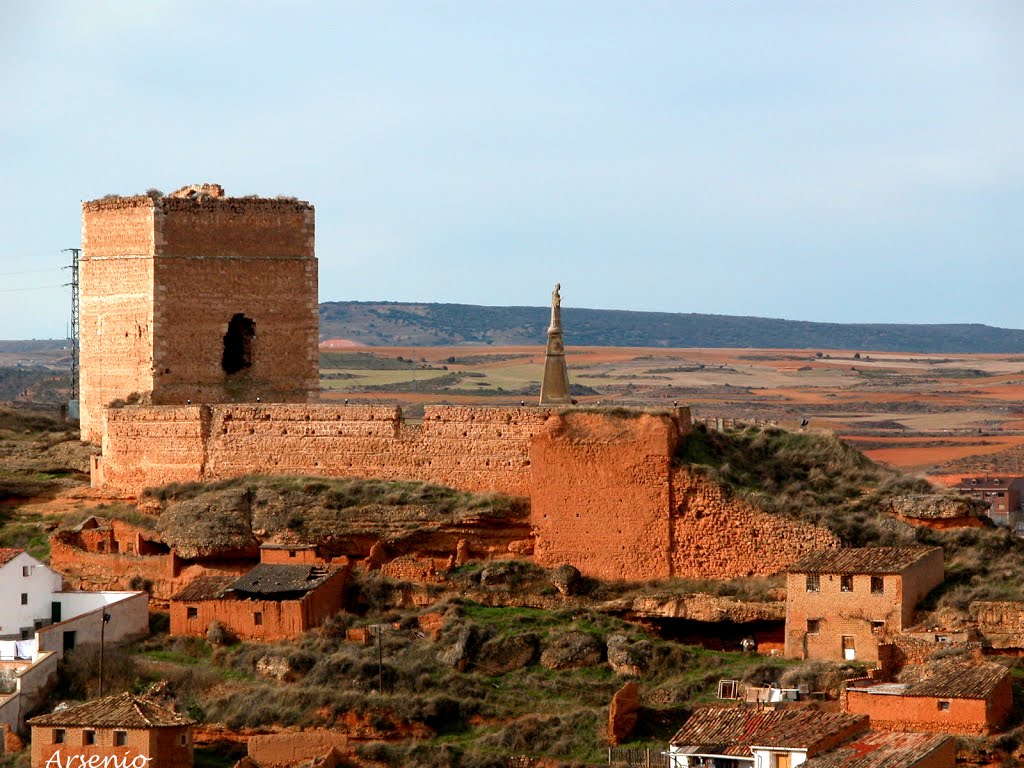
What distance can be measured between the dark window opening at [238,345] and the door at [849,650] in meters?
11.8

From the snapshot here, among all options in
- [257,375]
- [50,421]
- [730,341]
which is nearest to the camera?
[257,375]

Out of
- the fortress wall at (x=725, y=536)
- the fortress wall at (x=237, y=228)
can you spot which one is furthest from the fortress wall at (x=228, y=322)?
the fortress wall at (x=725, y=536)

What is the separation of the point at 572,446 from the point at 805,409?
53.8 meters

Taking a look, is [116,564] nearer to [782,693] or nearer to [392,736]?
[392,736]

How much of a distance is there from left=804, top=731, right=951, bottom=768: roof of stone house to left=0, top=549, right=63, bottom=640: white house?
11956mm

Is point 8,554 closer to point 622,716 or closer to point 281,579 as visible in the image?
point 281,579

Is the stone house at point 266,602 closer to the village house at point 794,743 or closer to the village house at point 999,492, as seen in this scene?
the village house at point 794,743

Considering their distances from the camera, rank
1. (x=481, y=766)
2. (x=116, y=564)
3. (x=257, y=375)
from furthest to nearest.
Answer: (x=257, y=375)
(x=116, y=564)
(x=481, y=766)

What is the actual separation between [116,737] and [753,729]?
7.45 m

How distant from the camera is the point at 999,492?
58.1 metres

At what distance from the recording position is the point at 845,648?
32.1m

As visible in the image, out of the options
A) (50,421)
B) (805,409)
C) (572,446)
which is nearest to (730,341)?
(805,409)

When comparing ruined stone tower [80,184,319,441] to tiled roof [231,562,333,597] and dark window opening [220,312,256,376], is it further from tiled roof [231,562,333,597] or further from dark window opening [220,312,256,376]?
tiled roof [231,562,333,597]

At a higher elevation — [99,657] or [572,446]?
[572,446]
